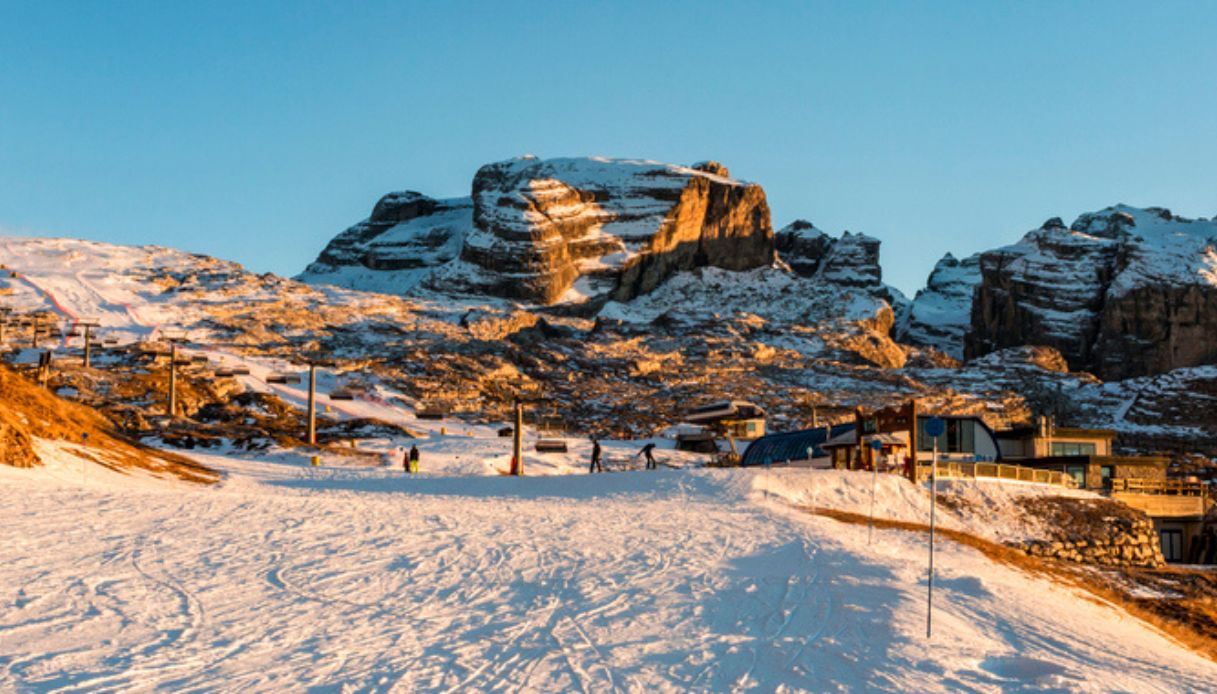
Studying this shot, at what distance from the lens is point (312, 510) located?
1035 inches

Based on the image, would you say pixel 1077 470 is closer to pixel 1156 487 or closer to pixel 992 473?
pixel 1156 487

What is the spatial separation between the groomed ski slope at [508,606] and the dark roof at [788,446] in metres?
22.6

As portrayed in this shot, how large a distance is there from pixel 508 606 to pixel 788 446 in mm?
39337

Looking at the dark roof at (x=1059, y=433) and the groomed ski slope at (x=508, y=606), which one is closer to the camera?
the groomed ski slope at (x=508, y=606)

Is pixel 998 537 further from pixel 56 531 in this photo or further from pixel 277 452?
pixel 277 452

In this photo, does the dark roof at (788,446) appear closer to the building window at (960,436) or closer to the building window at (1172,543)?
the building window at (960,436)

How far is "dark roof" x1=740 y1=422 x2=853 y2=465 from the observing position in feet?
167

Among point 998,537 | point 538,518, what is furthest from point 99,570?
point 998,537

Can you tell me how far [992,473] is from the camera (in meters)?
39.4

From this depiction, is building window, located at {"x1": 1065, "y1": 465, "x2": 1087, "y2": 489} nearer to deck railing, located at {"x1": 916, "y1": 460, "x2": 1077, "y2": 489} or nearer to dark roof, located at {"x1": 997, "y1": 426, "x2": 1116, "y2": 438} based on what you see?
dark roof, located at {"x1": 997, "y1": 426, "x2": 1116, "y2": 438}

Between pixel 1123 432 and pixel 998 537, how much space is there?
10540cm

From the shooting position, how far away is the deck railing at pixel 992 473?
1511 inches

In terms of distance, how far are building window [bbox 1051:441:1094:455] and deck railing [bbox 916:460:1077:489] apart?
18529 millimetres

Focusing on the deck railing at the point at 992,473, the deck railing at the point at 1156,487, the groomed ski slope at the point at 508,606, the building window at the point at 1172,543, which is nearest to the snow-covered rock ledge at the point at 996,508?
the deck railing at the point at 992,473
